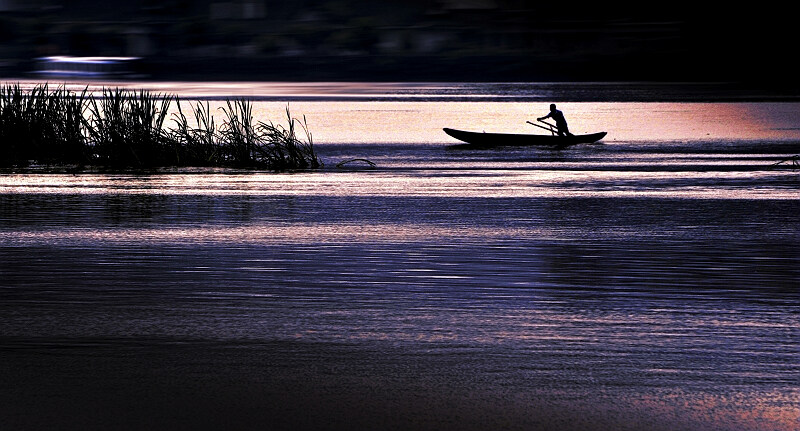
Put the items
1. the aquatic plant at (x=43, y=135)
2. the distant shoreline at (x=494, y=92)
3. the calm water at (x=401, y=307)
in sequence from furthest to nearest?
1. the distant shoreline at (x=494, y=92)
2. the aquatic plant at (x=43, y=135)
3. the calm water at (x=401, y=307)

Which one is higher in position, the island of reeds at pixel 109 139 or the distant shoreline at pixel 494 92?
the distant shoreline at pixel 494 92

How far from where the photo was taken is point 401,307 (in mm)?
11633

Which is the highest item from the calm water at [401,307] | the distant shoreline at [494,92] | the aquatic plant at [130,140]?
the distant shoreline at [494,92]

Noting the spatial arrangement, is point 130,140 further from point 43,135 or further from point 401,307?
point 401,307

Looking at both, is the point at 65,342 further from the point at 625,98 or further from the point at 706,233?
the point at 625,98

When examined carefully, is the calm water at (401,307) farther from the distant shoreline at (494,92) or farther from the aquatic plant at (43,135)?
the distant shoreline at (494,92)

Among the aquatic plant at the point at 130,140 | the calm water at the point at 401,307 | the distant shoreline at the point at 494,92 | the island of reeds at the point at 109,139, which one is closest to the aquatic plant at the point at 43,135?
the island of reeds at the point at 109,139

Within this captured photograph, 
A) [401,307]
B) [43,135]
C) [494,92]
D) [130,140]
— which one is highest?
[494,92]

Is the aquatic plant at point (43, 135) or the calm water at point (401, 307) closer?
the calm water at point (401, 307)

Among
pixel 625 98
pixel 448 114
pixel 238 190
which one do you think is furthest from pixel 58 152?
pixel 625 98

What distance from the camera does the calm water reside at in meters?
8.14

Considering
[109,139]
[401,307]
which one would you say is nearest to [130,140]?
[109,139]

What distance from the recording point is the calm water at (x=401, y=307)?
8141mm

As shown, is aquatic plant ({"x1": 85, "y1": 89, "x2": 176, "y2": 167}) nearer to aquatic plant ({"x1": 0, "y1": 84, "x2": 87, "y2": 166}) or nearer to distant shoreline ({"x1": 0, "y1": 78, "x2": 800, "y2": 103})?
aquatic plant ({"x1": 0, "y1": 84, "x2": 87, "y2": 166})
